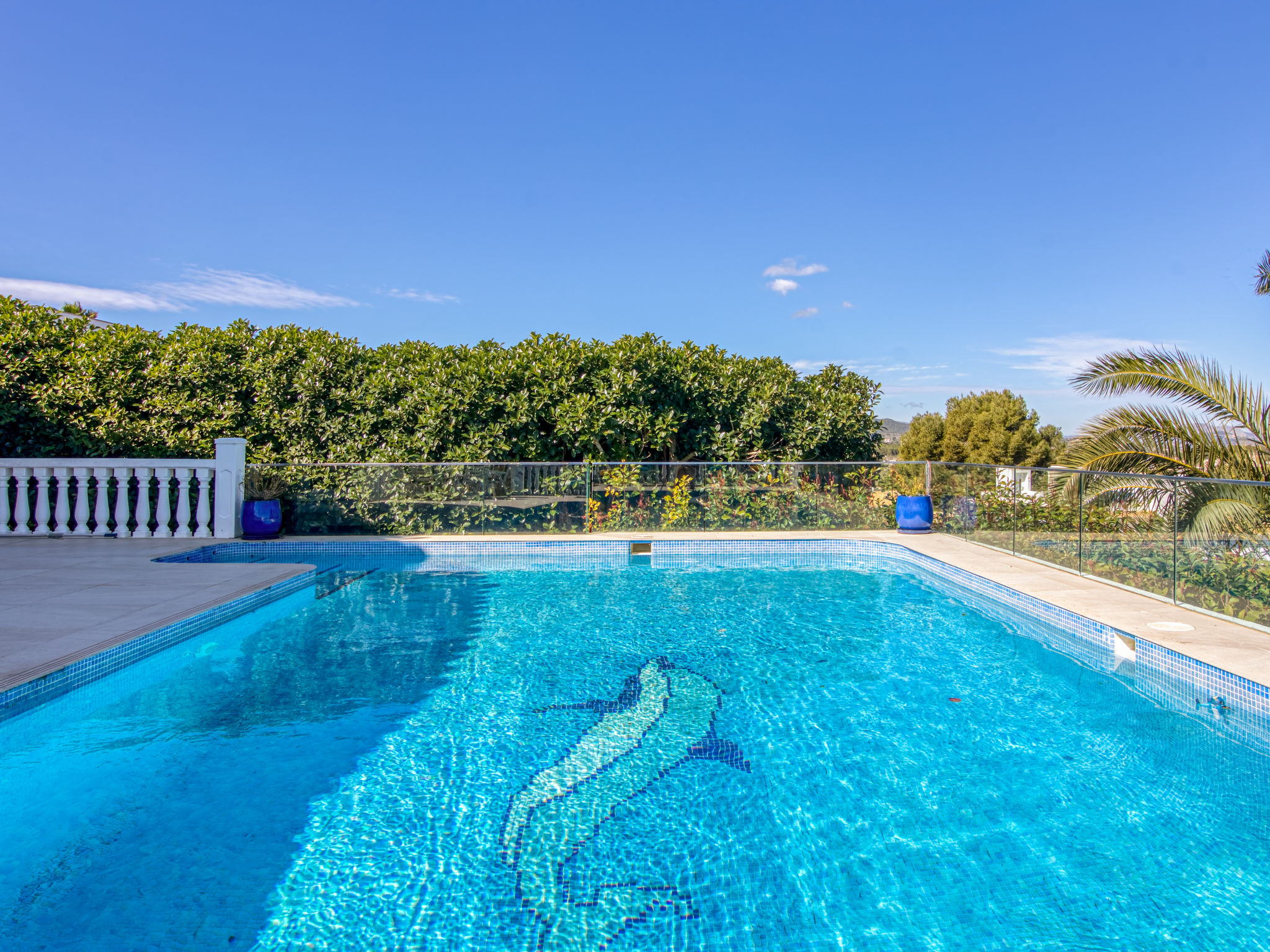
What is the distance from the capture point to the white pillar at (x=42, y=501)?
376 inches

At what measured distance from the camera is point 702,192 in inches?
669

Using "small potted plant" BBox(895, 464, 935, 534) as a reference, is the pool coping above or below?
below

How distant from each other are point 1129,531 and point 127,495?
38.8ft

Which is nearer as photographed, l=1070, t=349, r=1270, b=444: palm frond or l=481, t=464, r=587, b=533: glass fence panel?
l=1070, t=349, r=1270, b=444: palm frond

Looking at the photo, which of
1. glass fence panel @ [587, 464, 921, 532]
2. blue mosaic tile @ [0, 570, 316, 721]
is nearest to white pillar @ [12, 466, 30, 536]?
blue mosaic tile @ [0, 570, 316, 721]

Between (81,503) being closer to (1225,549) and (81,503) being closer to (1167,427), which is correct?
(1225,549)

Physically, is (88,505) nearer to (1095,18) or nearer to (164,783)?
(164,783)

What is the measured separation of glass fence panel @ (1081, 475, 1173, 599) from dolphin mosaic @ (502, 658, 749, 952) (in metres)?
4.18

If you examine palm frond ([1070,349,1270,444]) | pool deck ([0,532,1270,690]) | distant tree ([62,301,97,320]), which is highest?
distant tree ([62,301,97,320])

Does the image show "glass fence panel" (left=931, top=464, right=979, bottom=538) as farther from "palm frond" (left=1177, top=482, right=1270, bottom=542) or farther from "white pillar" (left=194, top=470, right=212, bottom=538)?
"white pillar" (left=194, top=470, right=212, bottom=538)

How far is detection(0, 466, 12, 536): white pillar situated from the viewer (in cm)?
956

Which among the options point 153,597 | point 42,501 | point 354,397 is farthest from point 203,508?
point 153,597

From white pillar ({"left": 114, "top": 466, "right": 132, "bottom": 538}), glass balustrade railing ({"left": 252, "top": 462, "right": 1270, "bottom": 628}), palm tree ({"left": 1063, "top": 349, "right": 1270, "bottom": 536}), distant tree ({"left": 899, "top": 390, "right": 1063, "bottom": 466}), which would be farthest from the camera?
distant tree ({"left": 899, "top": 390, "right": 1063, "bottom": 466})

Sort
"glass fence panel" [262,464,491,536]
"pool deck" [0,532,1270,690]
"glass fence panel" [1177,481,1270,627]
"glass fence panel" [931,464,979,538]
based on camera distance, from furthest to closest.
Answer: "glass fence panel" [262,464,491,536] < "glass fence panel" [931,464,979,538] < "glass fence panel" [1177,481,1270,627] < "pool deck" [0,532,1270,690]
